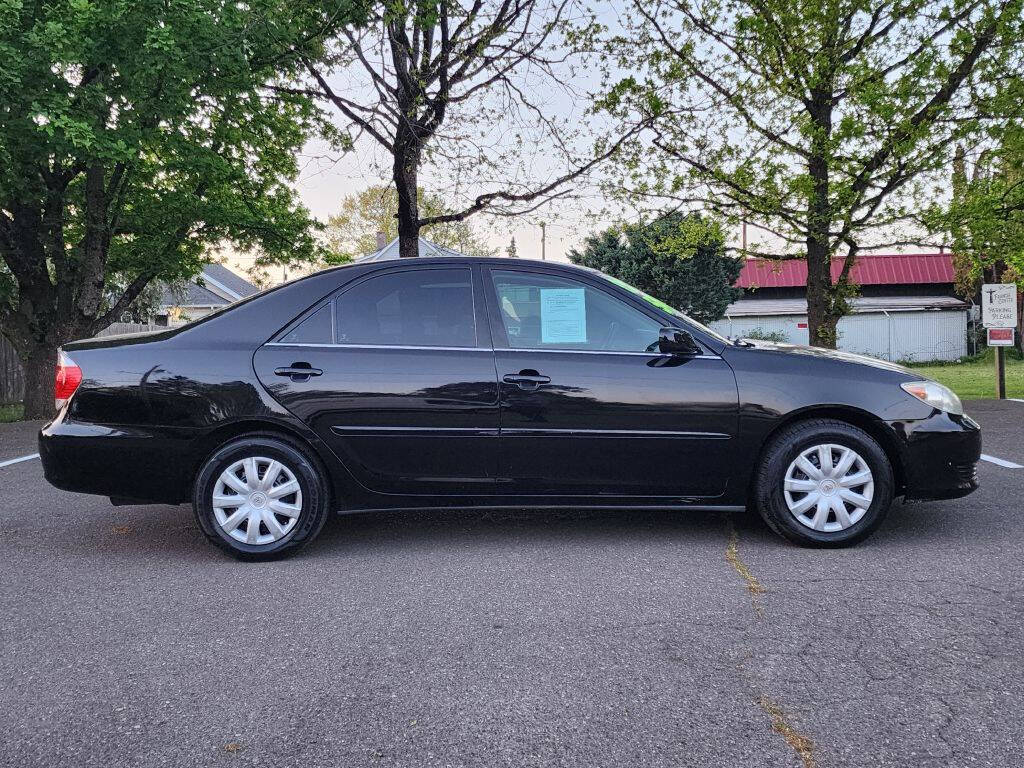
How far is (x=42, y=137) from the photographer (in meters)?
9.91

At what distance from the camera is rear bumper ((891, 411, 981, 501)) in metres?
4.36

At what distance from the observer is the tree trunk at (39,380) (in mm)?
13945

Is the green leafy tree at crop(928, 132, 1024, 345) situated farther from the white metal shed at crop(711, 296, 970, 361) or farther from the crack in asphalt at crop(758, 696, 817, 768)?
the white metal shed at crop(711, 296, 970, 361)

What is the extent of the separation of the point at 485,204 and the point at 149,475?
10785 millimetres

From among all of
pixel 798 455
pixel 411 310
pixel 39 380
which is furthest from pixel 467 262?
pixel 39 380

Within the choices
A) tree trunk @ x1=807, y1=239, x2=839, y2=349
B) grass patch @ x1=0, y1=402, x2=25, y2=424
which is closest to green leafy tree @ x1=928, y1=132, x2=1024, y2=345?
tree trunk @ x1=807, y1=239, x2=839, y2=349

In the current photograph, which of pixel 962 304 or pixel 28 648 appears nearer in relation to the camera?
pixel 28 648

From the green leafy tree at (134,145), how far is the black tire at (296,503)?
668 cm

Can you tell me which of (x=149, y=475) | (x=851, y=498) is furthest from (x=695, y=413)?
(x=149, y=475)

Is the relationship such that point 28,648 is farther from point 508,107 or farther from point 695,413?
point 508,107

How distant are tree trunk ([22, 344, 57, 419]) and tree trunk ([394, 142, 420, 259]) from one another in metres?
6.65

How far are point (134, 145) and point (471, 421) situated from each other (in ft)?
27.0

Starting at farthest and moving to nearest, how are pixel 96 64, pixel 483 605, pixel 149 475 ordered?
1. pixel 96 64
2. pixel 149 475
3. pixel 483 605

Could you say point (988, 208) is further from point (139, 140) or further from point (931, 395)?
point (139, 140)
